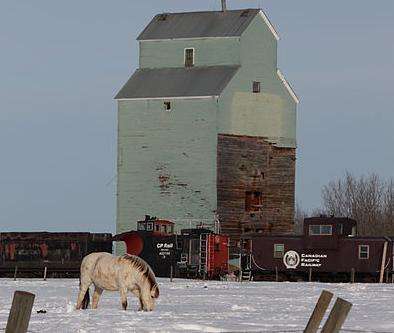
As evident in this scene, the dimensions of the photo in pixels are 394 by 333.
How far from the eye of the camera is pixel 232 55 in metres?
74.9

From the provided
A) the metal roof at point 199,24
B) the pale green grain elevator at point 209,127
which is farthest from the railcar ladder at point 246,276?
the metal roof at point 199,24

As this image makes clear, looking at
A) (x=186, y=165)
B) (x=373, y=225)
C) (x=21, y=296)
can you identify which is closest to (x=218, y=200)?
(x=186, y=165)

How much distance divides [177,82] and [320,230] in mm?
16433

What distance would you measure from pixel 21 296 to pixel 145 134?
65.6 metres

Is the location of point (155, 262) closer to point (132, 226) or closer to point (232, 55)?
point (132, 226)

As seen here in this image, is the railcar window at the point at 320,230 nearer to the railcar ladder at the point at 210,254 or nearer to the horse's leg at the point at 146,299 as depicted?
the railcar ladder at the point at 210,254

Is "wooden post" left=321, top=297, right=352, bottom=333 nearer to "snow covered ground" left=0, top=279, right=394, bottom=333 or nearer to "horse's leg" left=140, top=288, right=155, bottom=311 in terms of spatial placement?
"snow covered ground" left=0, top=279, right=394, bottom=333

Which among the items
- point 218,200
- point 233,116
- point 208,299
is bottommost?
point 208,299

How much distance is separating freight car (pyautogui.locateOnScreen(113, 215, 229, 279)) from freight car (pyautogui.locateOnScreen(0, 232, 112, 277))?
5.62 feet

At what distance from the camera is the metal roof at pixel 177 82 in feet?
241

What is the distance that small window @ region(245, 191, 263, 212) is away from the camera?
7450 cm

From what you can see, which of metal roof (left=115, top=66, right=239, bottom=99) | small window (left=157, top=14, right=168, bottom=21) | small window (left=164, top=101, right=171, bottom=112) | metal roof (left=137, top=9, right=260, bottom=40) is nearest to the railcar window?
metal roof (left=115, top=66, right=239, bottom=99)

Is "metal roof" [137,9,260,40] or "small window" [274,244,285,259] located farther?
"metal roof" [137,9,260,40]

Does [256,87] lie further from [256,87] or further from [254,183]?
[254,183]
